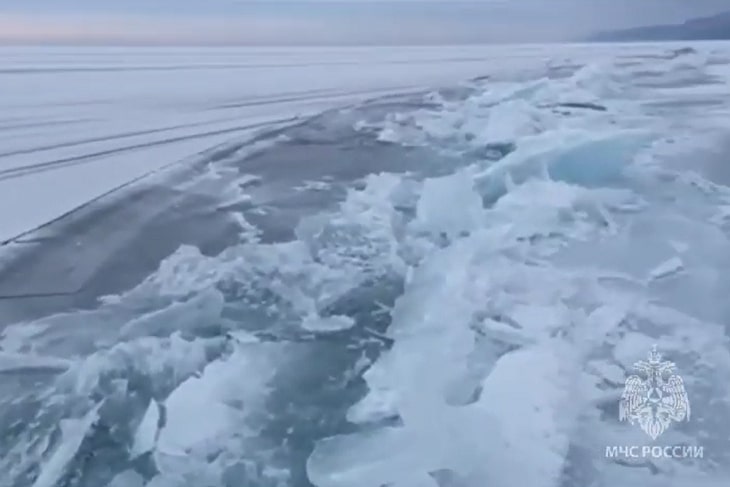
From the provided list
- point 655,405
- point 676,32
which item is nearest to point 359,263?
point 655,405

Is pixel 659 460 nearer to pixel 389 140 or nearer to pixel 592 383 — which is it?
pixel 592 383

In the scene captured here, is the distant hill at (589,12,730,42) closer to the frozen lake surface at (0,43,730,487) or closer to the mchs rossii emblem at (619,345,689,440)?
the frozen lake surface at (0,43,730,487)

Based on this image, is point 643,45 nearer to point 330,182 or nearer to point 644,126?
point 644,126

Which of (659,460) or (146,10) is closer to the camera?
(659,460)

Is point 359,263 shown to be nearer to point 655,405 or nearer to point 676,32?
point 655,405

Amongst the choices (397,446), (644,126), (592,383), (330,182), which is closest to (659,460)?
(592,383)

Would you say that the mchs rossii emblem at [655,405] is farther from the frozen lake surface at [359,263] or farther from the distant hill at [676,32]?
the distant hill at [676,32]

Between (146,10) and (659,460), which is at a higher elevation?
(146,10)

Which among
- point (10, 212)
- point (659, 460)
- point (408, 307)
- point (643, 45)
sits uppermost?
point (643, 45)
